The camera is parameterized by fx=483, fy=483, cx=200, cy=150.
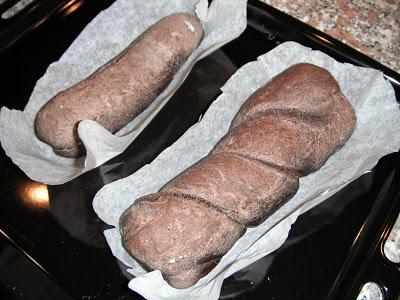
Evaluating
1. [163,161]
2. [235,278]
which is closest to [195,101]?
[163,161]

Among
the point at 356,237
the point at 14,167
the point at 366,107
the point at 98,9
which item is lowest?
the point at 356,237

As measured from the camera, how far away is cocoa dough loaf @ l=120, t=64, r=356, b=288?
48.0 inches

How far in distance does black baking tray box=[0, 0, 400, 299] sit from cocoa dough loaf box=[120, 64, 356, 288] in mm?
117

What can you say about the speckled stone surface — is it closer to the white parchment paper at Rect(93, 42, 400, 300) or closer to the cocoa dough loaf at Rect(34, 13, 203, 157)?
the white parchment paper at Rect(93, 42, 400, 300)

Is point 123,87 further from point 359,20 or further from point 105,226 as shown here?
point 359,20

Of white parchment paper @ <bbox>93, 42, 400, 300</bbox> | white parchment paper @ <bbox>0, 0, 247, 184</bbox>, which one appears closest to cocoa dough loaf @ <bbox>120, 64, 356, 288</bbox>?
white parchment paper @ <bbox>93, 42, 400, 300</bbox>

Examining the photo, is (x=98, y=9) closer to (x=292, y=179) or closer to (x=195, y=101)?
(x=195, y=101)

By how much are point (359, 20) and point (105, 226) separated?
4.14 ft

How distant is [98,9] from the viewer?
1.73m

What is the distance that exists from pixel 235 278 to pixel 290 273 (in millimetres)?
152

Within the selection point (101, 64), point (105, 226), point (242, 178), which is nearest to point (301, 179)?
point (242, 178)

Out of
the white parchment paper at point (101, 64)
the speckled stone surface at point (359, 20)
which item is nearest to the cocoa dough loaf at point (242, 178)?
the white parchment paper at point (101, 64)

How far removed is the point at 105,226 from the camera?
1.38 meters

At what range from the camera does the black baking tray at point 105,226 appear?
1.29 metres
